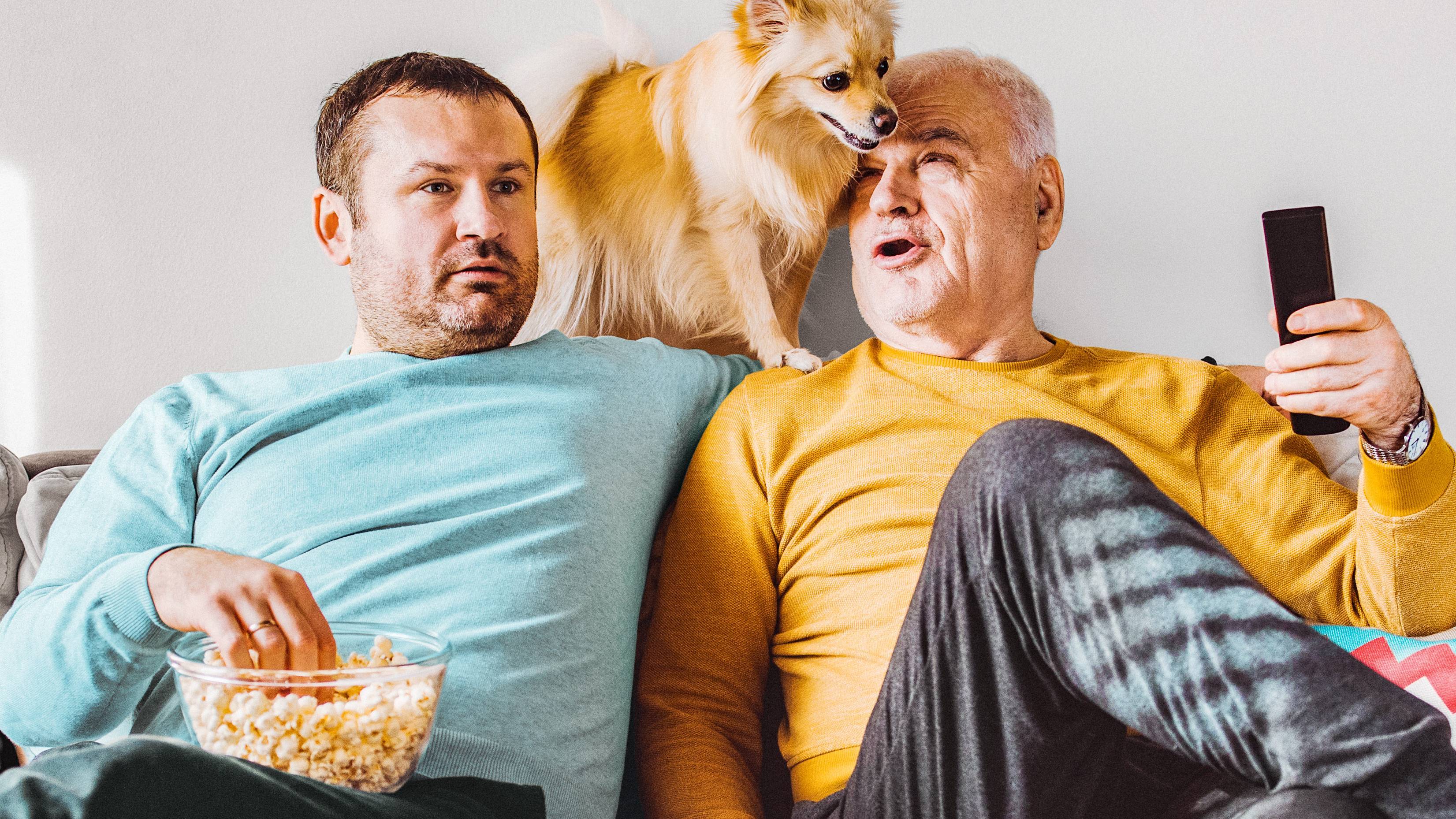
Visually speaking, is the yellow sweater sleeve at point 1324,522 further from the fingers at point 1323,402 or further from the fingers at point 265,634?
the fingers at point 265,634

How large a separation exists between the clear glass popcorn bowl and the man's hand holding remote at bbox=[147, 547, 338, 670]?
0.9 inches

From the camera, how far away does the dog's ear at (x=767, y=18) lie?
1269 millimetres

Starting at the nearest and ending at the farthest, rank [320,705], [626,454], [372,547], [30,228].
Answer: [320,705]
[372,547]
[626,454]
[30,228]

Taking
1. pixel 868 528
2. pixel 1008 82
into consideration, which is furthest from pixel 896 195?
pixel 868 528

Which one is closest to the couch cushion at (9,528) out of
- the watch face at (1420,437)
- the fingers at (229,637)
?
the fingers at (229,637)

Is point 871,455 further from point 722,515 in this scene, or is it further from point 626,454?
point 626,454

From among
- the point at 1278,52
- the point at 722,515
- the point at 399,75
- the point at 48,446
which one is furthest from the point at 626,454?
the point at 1278,52

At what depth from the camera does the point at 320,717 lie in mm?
681

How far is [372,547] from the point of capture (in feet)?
3.36

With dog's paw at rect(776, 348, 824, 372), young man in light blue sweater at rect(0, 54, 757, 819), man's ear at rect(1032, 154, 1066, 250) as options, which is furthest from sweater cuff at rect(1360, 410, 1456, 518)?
young man in light blue sweater at rect(0, 54, 757, 819)

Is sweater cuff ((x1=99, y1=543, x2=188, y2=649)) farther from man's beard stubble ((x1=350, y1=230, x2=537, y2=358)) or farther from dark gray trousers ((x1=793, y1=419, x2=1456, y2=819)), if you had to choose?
dark gray trousers ((x1=793, y1=419, x2=1456, y2=819))

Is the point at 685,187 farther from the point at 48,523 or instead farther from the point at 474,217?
the point at 48,523

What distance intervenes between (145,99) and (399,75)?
1.93 ft

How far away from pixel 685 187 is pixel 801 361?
0.34 metres
